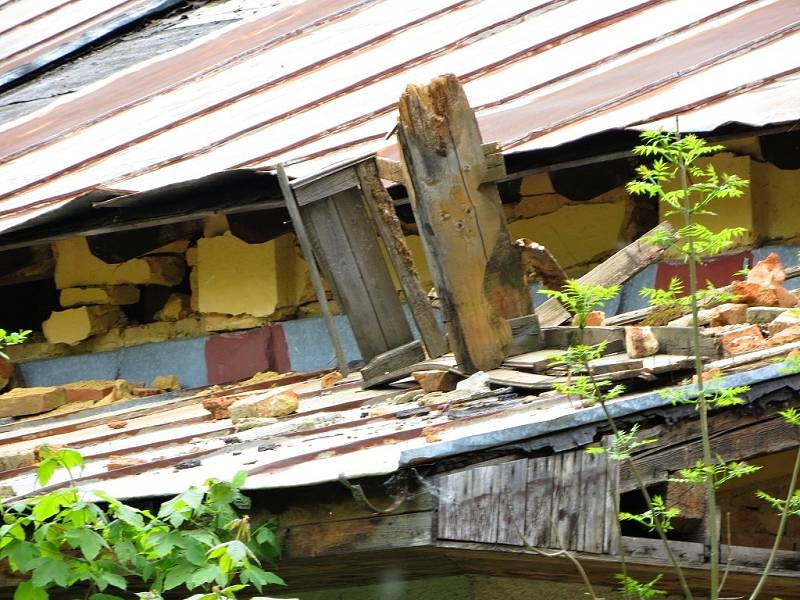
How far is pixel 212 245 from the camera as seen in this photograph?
6.48 metres

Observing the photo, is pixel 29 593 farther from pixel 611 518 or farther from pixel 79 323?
pixel 79 323

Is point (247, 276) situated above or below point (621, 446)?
above

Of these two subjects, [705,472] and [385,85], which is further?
[385,85]

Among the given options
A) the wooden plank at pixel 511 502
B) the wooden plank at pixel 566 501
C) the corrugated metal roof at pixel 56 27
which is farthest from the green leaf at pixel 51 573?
the corrugated metal roof at pixel 56 27

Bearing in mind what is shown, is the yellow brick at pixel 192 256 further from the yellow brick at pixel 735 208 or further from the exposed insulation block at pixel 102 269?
the yellow brick at pixel 735 208

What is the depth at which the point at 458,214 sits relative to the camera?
13.8ft

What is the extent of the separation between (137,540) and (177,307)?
10.9 ft

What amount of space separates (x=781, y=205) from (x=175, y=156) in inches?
102

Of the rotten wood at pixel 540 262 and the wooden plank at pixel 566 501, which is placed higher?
the rotten wood at pixel 540 262

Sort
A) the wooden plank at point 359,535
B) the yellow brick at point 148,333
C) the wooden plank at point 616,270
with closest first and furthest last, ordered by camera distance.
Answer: the wooden plank at point 359,535 < the wooden plank at point 616,270 < the yellow brick at point 148,333

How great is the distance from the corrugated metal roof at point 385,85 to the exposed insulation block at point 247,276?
47 centimetres

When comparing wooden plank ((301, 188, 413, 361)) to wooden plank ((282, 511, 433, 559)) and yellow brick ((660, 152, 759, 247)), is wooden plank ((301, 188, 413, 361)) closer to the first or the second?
yellow brick ((660, 152, 759, 247))

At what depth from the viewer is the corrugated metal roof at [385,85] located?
17.1 ft

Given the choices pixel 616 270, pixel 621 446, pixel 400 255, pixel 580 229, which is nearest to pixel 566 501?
pixel 621 446
